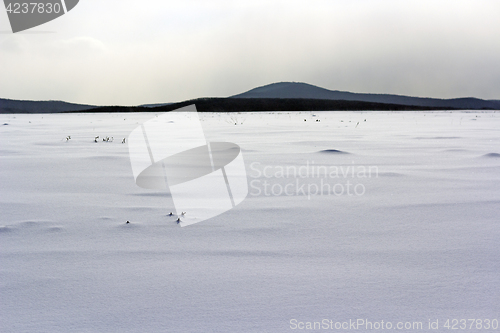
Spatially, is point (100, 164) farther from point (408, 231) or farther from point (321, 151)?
point (408, 231)

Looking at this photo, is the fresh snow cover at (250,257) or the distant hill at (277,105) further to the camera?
the distant hill at (277,105)

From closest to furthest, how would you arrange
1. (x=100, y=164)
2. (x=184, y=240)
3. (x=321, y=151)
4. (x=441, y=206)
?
(x=184, y=240), (x=441, y=206), (x=100, y=164), (x=321, y=151)

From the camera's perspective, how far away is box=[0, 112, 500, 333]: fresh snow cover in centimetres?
108

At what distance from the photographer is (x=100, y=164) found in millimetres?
3629

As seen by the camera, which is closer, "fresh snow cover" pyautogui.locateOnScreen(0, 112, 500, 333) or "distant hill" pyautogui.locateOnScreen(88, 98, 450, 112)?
"fresh snow cover" pyautogui.locateOnScreen(0, 112, 500, 333)

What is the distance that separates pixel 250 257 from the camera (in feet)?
4.80

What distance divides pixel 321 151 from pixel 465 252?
3078 mm

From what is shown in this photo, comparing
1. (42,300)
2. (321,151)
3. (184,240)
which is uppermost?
(42,300)

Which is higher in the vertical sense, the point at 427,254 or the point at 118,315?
the point at 118,315

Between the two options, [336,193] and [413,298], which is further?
[336,193]

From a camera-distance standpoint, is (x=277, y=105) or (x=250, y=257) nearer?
(x=250, y=257)

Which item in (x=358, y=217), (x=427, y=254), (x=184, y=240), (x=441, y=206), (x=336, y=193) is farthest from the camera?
(x=336, y=193)

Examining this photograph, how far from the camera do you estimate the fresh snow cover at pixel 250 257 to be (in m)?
1.08

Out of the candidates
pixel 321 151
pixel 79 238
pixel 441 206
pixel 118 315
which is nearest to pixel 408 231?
pixel 441 206
